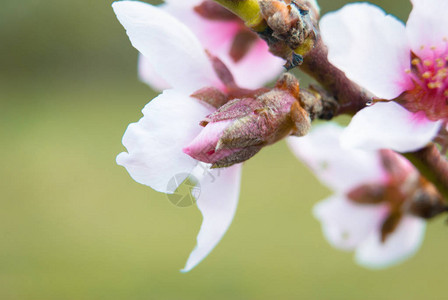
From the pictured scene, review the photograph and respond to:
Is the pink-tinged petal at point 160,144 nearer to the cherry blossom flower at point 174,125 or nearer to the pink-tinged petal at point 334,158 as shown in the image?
the cherry blossom flower at point 174,125

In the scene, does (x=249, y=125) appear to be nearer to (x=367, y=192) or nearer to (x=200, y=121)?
(x=200, y=121)

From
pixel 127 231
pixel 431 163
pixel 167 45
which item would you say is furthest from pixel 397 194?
pixel 127 231

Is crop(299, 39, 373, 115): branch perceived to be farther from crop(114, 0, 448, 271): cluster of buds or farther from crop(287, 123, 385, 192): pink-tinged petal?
crop(287, 123, 385, 192): pink-tinged petal

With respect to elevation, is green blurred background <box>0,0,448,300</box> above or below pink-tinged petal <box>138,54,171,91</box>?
below

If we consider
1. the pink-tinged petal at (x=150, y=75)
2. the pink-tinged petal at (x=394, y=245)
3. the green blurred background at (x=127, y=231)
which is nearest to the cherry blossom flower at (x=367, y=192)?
the pink-tinged petal at (x=394, y=245)

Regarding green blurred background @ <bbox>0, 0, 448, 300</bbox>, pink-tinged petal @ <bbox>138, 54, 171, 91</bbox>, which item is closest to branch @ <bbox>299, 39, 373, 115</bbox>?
pink-tinged petal @ <bbox>138, 54, 171, 91</bbox>

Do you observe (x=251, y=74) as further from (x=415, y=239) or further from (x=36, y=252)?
(x=36, y=252)
